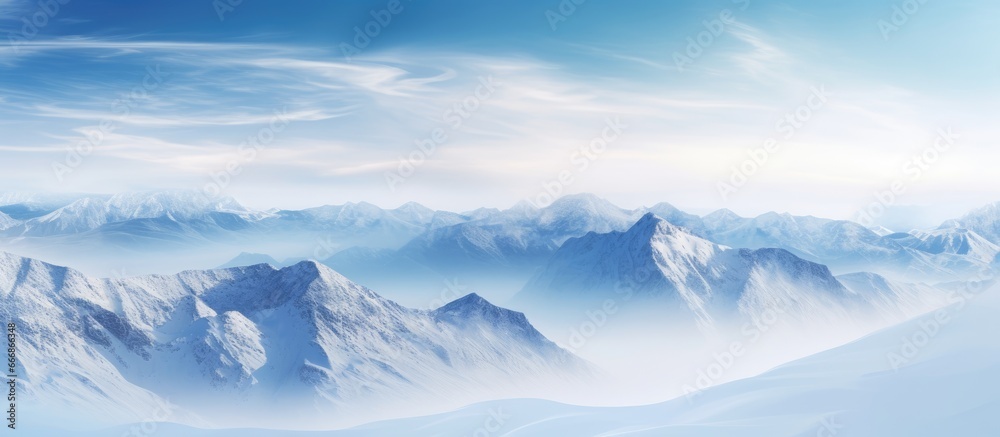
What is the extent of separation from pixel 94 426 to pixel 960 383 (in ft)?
507

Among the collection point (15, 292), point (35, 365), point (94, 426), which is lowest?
point (94, 426)

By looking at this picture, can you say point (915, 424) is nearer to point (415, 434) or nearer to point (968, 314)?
point (968, 314)

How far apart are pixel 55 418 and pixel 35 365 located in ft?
122

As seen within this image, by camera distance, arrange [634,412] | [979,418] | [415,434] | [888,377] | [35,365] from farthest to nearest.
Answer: [35,365], [415,434], [634,412], [888,377], [979,418]

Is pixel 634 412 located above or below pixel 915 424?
above

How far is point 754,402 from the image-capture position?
50688 millimetres

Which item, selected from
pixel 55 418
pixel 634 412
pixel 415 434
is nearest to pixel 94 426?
pixel 55 418

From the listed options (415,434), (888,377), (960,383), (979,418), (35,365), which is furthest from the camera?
(35,365)

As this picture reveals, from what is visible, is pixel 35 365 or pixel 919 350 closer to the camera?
pixel 919 350

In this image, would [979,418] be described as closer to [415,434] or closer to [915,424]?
[915,424]

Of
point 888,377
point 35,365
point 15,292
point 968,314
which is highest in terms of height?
point 15,292

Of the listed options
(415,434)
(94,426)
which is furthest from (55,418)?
(415,434)

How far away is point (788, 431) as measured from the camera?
150ft

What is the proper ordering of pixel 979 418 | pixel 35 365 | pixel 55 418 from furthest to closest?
pixel 35 365 < pixel 55 418 < pixel 979 418
